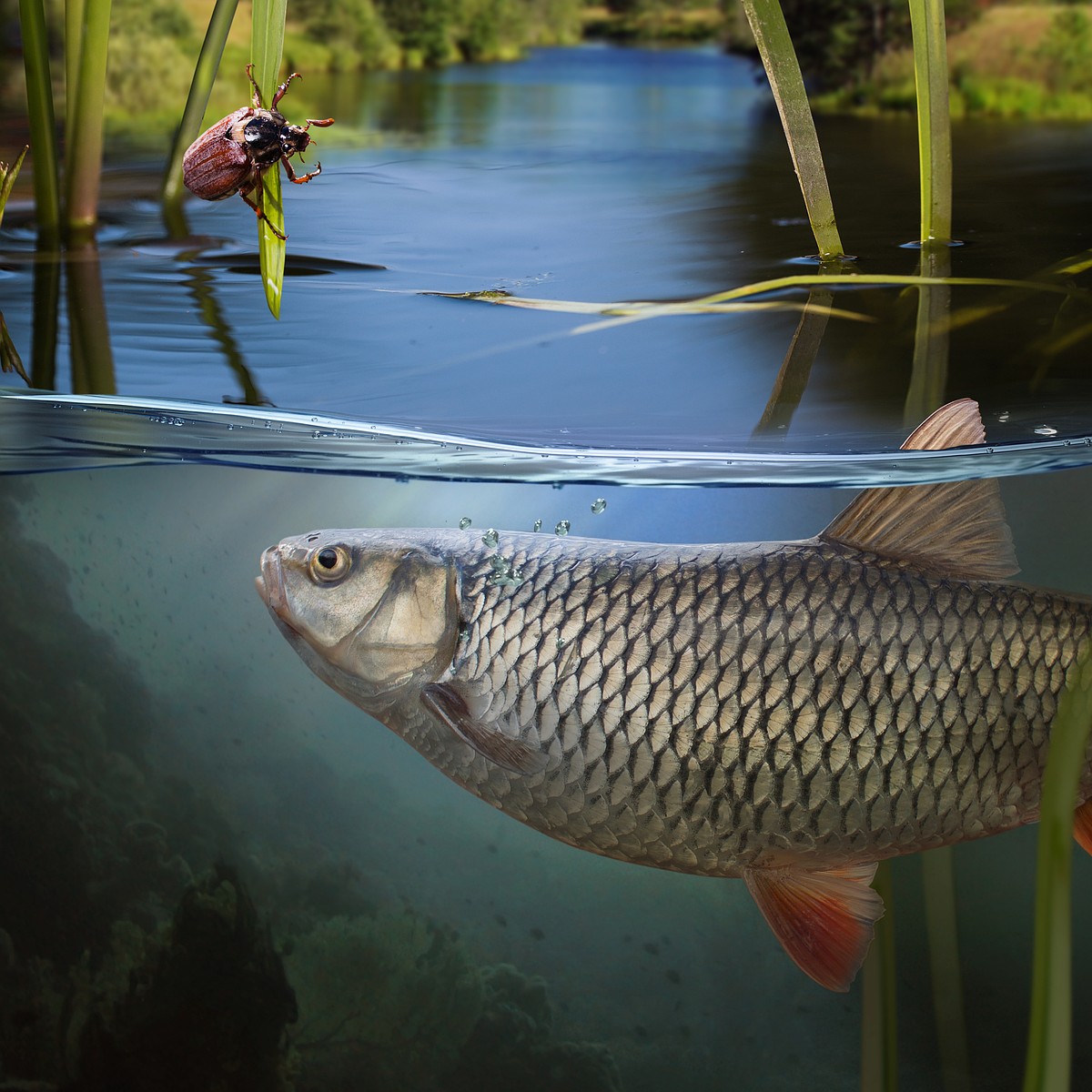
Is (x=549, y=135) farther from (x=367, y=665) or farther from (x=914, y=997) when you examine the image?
(x=914, y=997)

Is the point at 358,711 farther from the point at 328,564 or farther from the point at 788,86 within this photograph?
the point at 788,86

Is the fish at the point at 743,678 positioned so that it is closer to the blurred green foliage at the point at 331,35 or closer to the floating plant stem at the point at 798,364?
the floating plant stem at the point at 798,364

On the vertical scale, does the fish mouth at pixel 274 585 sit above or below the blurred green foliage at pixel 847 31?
below

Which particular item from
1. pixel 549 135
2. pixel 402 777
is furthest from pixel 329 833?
pixel 549 135

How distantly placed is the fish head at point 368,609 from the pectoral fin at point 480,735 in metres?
0.03

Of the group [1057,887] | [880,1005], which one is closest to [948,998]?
[880,1005]

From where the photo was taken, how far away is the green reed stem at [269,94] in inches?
40.7

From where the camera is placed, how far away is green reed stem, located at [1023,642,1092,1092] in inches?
32.3

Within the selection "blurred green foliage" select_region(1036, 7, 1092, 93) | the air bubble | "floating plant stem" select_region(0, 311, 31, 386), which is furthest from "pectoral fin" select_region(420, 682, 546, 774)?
"blurred green foliage" select_region(1036, 7, 1092, 93)

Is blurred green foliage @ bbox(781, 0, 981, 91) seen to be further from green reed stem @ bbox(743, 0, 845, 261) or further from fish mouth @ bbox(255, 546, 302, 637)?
fish mouth @ bbox(255, 546, 302, 637)

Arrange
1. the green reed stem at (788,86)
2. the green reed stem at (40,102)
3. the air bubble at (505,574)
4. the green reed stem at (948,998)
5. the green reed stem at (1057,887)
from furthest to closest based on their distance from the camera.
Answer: the green reed stem at (948,998) → the green reed stem at (40,102) → the green reed stem at (788,86) → the air bubble at (505,574) → the green reed stem at (1057,887)

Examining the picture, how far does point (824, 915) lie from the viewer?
0.97 m

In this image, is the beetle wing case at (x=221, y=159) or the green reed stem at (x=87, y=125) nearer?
the beetle wing case at (x=221, y=159)

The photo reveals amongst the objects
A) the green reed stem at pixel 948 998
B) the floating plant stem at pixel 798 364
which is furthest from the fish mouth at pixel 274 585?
the green reed stem at pixel 948 998
